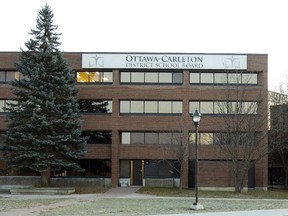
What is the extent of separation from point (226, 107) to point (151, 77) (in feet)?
25.1

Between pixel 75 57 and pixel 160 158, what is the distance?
11286 mm

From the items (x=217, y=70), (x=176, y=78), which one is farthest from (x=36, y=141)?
Answer: (x=217, y=70)

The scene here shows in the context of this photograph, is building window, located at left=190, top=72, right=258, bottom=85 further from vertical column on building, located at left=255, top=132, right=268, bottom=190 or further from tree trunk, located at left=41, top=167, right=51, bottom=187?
tree trunk, located at left=41, top=167, right=51, bottom=187

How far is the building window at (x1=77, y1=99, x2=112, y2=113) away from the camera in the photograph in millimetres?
42312

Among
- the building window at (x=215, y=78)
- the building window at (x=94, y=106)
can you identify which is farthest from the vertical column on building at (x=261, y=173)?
the building window at (x=94, y=106)

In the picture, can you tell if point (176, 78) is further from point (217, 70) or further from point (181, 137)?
point (181, 137)

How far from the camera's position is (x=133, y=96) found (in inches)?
1652

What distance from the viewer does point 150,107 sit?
42.4 metres

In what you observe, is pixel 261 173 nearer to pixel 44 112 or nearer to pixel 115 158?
pixel 115 158

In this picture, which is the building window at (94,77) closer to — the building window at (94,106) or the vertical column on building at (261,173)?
the building window at (94,106)

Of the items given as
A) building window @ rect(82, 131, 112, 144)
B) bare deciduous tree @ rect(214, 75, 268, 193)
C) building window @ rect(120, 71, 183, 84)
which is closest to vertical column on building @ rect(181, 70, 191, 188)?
building window @ rect(120, 71, 183, 84)

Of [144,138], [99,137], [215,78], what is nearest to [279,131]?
[215,78]

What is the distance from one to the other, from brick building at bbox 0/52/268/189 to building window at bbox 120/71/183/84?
0.28 ft

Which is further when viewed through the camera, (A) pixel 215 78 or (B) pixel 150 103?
(A) pixel 215 78
